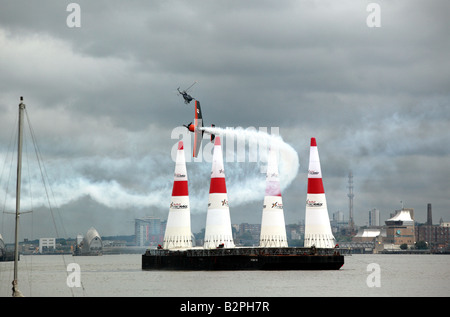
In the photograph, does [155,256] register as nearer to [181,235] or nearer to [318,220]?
[181,235]

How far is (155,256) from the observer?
277ft

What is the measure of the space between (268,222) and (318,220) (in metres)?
4.79

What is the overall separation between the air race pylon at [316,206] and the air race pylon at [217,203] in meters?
7.67

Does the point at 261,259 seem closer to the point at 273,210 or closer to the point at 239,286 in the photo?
the point at 273,210

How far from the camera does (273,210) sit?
77375 millimetres

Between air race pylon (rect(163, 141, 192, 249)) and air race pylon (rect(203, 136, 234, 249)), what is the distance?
3309mm

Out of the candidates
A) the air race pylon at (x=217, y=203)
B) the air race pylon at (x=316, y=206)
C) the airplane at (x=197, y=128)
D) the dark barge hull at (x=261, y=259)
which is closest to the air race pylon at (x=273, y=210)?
the dark barge hull at (x=261, y=259)

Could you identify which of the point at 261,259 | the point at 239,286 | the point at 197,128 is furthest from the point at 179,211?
the point at 239,286

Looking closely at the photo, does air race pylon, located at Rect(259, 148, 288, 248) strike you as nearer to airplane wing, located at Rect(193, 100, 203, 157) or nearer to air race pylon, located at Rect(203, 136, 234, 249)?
air race pylon, located at Rect(203, 136, 234, 249)

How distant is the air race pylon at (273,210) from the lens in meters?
77.4

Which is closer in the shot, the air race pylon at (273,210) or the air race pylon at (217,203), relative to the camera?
the air race pylon at (217,203)

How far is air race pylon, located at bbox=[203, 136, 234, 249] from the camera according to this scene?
76631 mm

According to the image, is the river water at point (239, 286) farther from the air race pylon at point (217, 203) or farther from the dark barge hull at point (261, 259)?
the air race pylon at point (217, 203)
